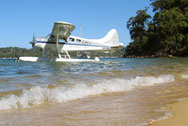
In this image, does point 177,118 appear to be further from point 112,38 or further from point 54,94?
point 112,38

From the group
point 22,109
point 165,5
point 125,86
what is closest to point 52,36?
point 125,86

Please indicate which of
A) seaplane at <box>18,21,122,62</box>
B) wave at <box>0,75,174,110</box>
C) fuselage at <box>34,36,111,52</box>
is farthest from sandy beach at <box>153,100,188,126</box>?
fuselage at <box>34,36,111,52</box>

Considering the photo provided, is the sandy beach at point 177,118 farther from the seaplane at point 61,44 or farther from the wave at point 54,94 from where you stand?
the seaplane at point 61,44

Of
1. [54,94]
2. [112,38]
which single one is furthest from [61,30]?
[54,94]

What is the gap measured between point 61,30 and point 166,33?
26.1 meters

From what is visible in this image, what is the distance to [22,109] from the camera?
9.53 feet

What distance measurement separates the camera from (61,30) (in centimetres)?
1758

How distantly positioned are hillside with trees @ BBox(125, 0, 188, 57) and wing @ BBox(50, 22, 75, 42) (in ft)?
78.3

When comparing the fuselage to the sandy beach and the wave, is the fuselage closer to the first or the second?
the wave

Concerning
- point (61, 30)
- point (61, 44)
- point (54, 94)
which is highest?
point (61, 30)

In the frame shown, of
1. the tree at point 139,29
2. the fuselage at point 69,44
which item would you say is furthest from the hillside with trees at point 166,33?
the fuselage at point 69,44

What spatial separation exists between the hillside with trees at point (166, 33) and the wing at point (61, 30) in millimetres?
23870

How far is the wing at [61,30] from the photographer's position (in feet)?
54.1

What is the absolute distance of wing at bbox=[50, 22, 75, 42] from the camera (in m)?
16.5
